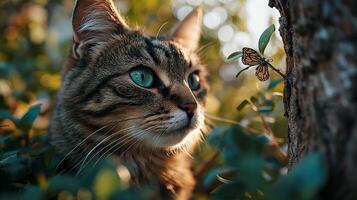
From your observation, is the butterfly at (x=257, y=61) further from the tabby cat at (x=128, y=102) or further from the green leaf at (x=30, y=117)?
the green leaf at (x=30, y=117)

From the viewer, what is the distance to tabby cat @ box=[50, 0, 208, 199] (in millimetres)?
2100

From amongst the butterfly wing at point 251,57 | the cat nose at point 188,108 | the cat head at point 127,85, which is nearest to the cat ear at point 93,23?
the cat head at point 127,85

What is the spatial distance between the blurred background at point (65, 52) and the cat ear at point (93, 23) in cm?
35

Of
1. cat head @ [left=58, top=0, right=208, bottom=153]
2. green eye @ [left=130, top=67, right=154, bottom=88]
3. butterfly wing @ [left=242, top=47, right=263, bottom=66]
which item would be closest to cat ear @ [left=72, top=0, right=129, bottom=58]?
cat head @ [left=58, top=0, right=208, bottom=153]

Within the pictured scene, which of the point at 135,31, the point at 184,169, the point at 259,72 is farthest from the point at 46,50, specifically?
the point at 259,72

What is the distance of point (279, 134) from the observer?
109 inches

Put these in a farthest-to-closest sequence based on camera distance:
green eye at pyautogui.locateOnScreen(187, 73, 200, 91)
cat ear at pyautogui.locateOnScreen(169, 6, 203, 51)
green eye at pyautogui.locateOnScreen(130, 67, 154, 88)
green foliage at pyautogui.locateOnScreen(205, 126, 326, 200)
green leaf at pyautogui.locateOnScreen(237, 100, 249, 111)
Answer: cat ear at pyautogui.locateOnScreen(169, 6, 203, 51) → green eye at pyautogui.locateOnScreen(187, 73, 200, 91) → green eye at pyautogui.locateOnScreen(130, 67, 154, 88) → green leaf at pyautogui.locateOnScreen(237, 100, 249, 111) → green foliage at pyautogui.locateOnScreen(205, 126, 326, 200)

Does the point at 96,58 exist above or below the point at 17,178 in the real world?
above

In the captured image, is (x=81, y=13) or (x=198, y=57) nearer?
(x=81, y=13)

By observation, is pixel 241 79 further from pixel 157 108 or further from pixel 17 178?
pixel 17 178

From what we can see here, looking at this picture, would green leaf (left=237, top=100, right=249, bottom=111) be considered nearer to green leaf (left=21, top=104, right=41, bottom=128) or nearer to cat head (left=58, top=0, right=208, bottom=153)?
cat head (left=58, top=0, right=208, bottom=153)

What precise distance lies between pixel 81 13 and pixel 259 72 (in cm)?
113

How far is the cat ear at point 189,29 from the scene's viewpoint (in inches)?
118

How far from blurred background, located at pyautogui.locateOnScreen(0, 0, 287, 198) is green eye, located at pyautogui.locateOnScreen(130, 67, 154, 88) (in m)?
0.61
